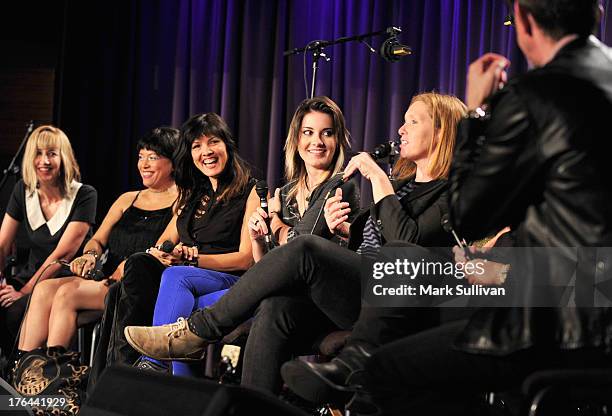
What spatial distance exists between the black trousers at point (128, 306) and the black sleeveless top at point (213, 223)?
0.28m

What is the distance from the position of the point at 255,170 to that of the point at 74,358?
181 centimetres

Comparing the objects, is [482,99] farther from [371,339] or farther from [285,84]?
[285,84]

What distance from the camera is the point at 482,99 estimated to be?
1.64 metres

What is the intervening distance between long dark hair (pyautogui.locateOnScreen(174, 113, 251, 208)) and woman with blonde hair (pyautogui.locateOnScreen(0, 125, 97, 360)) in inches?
25.9

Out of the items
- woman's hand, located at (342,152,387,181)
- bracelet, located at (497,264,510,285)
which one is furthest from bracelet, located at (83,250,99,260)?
bracelet, located at (497,264,510,285)

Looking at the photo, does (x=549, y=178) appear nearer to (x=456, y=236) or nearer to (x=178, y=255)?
(x=456, y=236)

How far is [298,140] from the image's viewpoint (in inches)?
136

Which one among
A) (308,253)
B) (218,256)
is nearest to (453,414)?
(308,253)

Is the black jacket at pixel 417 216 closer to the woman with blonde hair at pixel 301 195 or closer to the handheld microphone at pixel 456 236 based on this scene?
the handheld microphone at pixel 456 236

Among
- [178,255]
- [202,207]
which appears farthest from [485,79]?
[202,207]

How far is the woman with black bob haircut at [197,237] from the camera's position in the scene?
10.6ft

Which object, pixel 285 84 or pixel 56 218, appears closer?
pixel 56 218

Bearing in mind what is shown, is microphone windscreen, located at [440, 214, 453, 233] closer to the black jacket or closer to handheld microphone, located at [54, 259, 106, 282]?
the black jacket

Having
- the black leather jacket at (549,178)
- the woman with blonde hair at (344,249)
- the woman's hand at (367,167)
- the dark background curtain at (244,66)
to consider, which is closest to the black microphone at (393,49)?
the dark background curtain at (244,66)
